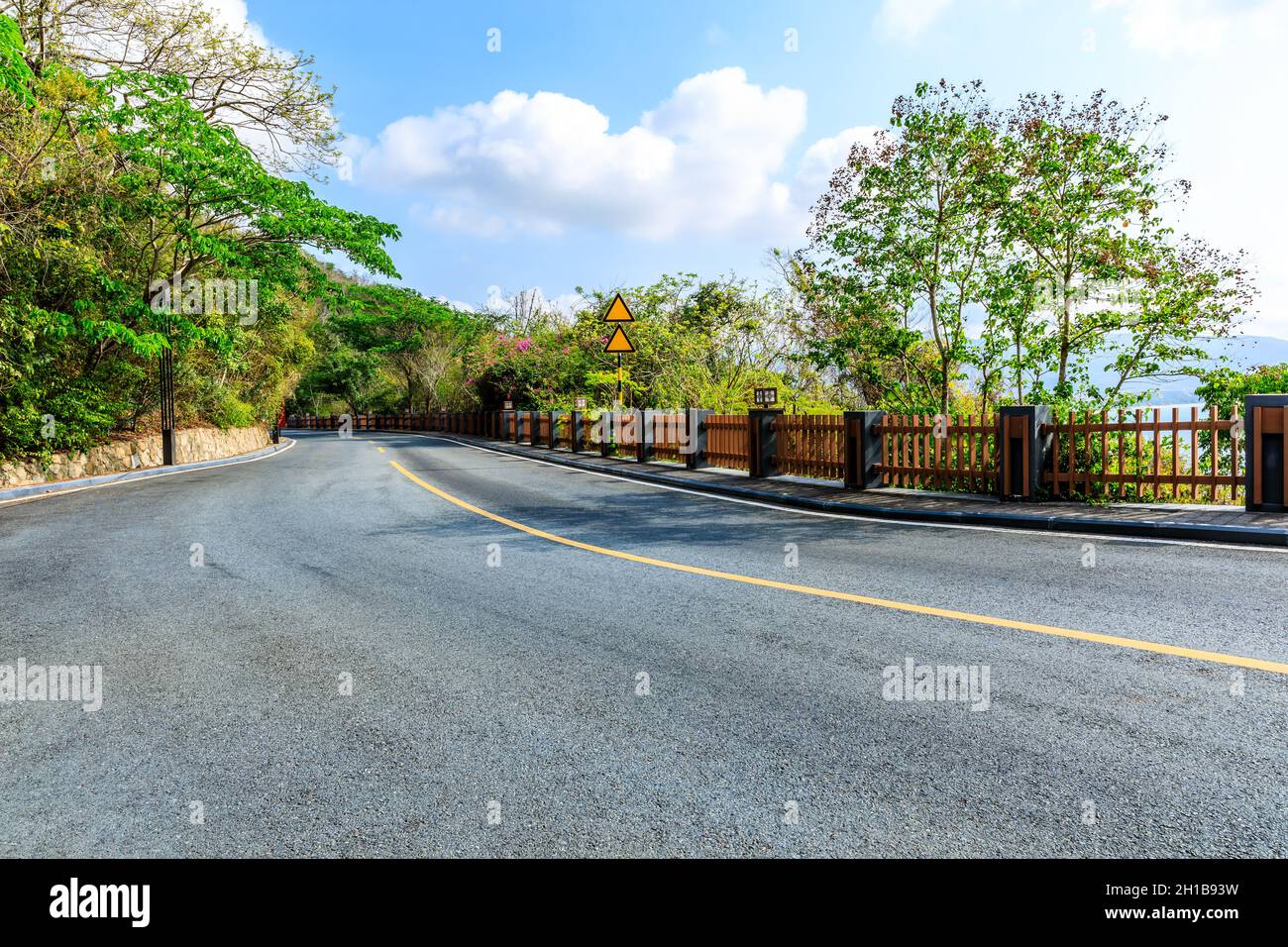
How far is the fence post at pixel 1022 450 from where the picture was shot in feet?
36.0

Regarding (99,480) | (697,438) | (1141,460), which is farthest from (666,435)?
(99,480)

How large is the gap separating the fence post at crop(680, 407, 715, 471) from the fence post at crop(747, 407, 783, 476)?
2.60 meters

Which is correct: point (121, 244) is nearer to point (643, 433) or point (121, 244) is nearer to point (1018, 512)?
point (643, 433)

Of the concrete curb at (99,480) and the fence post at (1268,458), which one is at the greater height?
the fence post at (1268,458)

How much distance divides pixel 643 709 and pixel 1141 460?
975cm

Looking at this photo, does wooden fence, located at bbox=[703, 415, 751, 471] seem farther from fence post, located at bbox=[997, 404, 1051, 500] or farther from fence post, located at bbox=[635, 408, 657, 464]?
fence post, located at bbox=[997, 404, 1051, 500]

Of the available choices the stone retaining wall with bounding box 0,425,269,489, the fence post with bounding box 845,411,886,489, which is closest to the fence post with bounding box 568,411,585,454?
the stone retaining wall with bounding box 0,425,269,489

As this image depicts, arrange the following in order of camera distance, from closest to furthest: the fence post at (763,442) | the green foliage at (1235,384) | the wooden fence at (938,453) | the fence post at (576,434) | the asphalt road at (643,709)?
the asphalt road at (643,709), the wooden fence at (938,453), the green foliage at (1235,384), the fence post at (763,442), the fence post at (576,434)

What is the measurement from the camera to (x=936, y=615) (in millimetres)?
5441

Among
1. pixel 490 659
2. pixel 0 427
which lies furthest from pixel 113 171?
pixel 490 659

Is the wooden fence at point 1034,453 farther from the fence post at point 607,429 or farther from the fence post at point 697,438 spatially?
the fence post at point 607,429

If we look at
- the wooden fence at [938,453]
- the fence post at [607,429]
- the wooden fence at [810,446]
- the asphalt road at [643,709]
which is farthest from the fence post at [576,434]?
the asphalt road at [643,709]

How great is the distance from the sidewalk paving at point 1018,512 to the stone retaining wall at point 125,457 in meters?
13.7
